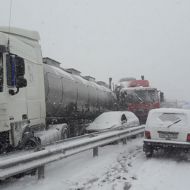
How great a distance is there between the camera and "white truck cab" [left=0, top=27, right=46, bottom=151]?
26.0 ft

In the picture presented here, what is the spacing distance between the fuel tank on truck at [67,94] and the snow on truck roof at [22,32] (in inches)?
68.4

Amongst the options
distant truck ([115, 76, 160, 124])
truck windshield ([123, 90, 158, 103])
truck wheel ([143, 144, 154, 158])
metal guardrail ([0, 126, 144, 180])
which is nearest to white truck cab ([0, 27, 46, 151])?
metal guardrail ([0, 126, 144, 180])

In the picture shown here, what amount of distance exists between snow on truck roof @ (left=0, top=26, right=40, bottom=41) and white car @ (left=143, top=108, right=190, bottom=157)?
4.72m

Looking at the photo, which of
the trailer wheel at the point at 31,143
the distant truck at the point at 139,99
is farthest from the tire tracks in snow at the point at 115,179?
the distant truck at the point at 139,99

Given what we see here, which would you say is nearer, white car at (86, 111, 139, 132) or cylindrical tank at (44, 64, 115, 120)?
cylindrical tank at (44, 64, 115, 120)

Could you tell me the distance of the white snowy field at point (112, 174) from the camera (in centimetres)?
770

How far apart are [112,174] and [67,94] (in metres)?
6.45

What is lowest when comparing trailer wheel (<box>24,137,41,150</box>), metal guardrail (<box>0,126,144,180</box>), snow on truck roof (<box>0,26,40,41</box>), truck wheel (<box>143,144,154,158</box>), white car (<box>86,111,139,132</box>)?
truck wheel (<box>143,144,154,158</box>)

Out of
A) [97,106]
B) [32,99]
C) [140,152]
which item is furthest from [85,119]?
[32,99]

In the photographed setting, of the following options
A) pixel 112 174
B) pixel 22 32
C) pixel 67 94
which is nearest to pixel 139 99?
pixel 67 94

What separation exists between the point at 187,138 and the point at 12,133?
19.4 ft

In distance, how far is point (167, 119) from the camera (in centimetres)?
1262

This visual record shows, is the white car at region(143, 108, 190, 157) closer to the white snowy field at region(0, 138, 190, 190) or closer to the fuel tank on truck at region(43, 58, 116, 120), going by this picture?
the white snowy field at region(0, 138, 190, 190)

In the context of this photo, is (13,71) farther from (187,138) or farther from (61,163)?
(187,138)
